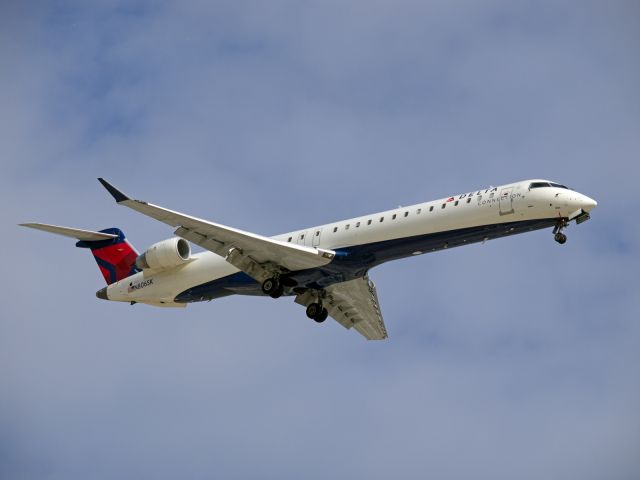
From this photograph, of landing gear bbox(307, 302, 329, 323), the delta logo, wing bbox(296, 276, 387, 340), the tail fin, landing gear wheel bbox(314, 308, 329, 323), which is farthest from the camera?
the tail fin

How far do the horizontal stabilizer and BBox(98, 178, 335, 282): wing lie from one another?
3.39 meters

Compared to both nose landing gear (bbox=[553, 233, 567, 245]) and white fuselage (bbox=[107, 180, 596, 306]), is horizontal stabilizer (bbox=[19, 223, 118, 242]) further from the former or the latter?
nose landing gear (bbox=[553, 233, 567, 245])

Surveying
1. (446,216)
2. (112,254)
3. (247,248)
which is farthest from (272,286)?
(112,254)

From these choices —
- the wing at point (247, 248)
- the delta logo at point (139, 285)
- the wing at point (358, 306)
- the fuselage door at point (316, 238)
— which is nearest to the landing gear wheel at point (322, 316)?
the wing at point (358, 306)

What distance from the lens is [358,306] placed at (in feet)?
103

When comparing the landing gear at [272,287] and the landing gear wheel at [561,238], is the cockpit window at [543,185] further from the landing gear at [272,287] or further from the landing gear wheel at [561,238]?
the landing gear at [272,287]

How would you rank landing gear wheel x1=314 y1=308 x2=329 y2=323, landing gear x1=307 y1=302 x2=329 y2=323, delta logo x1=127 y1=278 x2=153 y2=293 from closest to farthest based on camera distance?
landing gear x1=307 y1=302 x2=329 y2=323
landing gear wheel x1=314 y1=308 x2=329 y2=323
delta logo x1=127 y1=278 x2=153 y2=293

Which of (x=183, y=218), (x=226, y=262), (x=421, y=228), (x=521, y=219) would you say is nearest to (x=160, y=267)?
(x=226, y=262)

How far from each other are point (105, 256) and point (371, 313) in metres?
8.63

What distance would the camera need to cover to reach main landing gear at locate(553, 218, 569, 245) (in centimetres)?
2525

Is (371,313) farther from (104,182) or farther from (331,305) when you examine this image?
(104,182)

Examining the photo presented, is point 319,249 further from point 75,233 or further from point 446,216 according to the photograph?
point 75,233

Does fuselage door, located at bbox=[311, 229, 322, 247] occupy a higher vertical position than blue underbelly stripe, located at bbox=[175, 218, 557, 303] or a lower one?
higher

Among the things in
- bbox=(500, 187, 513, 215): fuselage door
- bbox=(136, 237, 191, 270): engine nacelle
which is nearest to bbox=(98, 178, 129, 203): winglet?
bbox=(136, 237, 191, 270): engine nacelle
